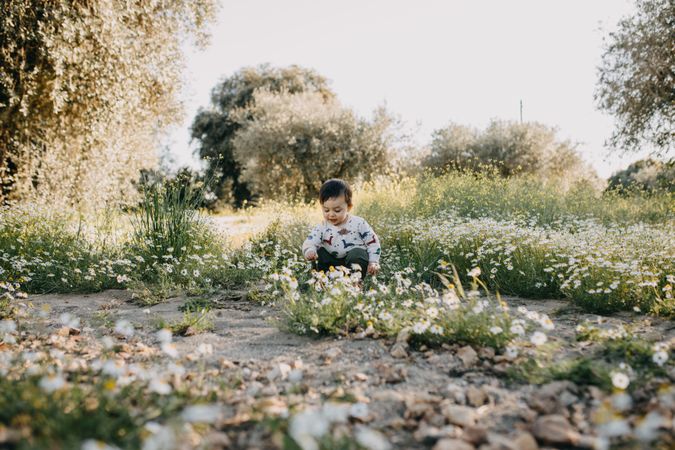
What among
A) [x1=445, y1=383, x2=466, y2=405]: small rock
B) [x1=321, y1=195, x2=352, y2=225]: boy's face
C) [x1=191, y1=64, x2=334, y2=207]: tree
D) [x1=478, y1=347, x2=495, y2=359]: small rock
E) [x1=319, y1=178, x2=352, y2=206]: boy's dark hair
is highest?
[x1=191, y1=64, x2=334, y2=207]: tree

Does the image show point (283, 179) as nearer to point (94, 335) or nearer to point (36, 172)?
point (36, 172)

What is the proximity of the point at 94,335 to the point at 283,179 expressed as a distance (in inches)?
813

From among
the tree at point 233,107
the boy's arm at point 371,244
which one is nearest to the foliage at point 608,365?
the boy's arm at point 371,244

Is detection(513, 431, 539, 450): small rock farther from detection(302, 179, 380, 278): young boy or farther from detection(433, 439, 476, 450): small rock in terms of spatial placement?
detection(302, 179, 380, 278): young boy

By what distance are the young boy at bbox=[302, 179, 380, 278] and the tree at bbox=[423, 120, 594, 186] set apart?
1933 centimetres

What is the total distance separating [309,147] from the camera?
23.0 metres

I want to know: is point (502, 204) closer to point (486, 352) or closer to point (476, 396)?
point (486, 352)

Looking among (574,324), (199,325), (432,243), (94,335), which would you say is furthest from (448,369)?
(432,243)

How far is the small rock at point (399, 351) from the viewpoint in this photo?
10.2ft

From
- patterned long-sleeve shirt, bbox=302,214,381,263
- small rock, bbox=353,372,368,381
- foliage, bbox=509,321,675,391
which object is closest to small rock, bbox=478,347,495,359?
foliage, bbox=509,321,675,391

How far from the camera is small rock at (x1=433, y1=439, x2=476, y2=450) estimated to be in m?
1.80

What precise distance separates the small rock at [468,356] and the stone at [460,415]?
2.27 feet

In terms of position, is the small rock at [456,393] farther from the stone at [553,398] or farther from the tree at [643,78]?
the tree at [643,78]

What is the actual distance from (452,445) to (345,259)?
3.62 metres
